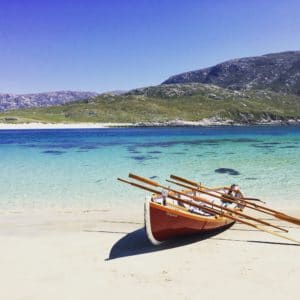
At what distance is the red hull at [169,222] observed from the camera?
39.8 ft

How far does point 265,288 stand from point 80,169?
25.9 meters

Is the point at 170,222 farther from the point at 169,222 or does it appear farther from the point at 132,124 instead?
the point at 132,124

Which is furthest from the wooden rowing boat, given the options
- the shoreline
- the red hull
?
the shoreline

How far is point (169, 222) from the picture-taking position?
12.4m

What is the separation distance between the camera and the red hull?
1212 centimetres

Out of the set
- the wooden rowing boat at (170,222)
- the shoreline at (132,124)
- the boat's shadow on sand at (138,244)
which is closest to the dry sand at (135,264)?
the boat's shadow on sand at (138,244)

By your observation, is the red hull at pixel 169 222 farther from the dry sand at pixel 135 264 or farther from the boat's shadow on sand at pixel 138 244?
the dry sand at pixel 135 264

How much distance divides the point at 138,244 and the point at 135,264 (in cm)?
187

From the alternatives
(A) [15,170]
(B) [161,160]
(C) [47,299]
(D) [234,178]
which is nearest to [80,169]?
(A) [15,170]

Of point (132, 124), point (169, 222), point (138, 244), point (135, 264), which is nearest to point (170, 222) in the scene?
point (169, 222)

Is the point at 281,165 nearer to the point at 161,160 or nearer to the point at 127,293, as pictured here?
the point at 161,160

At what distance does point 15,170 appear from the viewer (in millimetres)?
33781

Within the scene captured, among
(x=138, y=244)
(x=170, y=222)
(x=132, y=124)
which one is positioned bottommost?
(x=138, y=244)

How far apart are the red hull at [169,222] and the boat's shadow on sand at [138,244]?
0.29 meters
